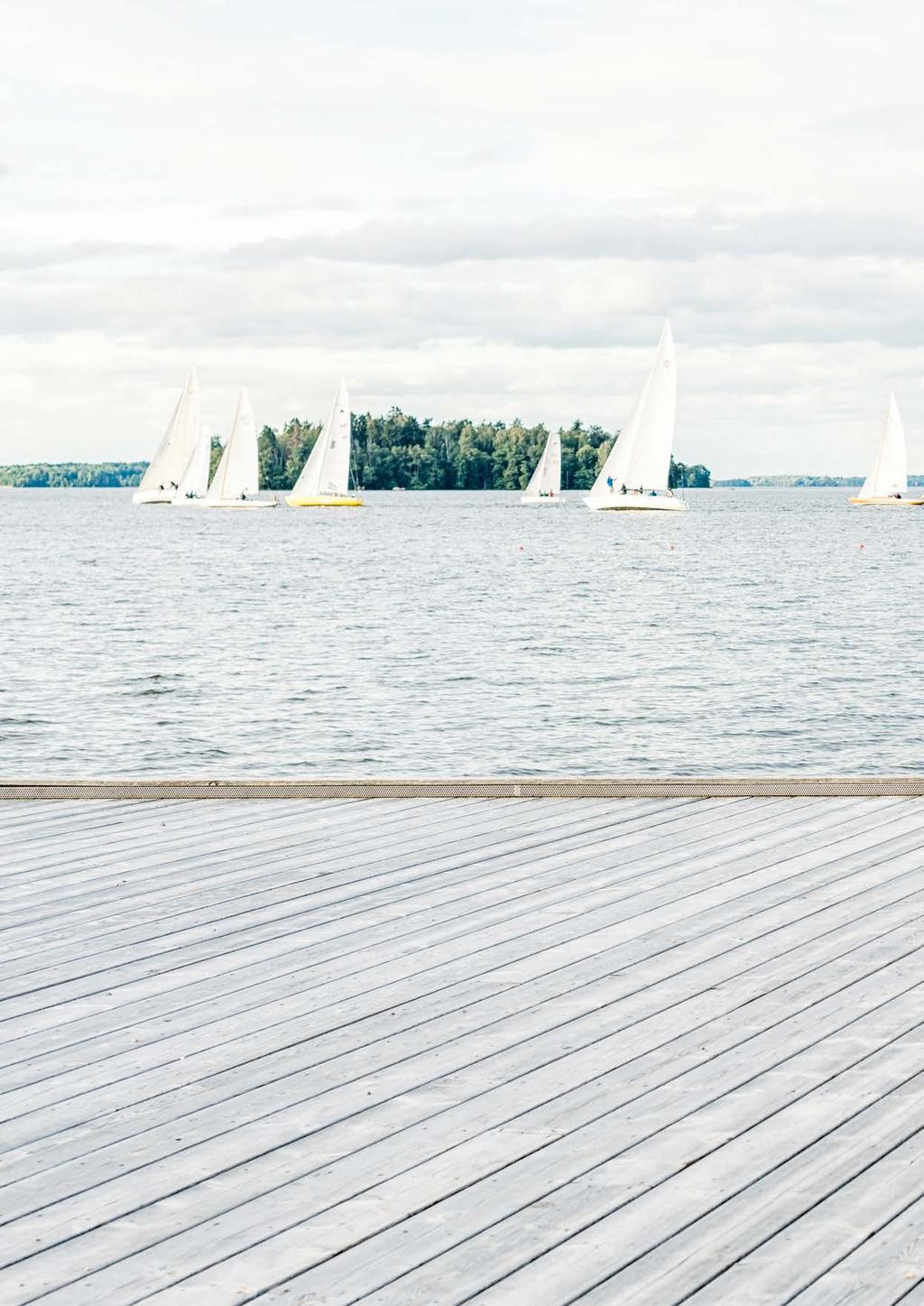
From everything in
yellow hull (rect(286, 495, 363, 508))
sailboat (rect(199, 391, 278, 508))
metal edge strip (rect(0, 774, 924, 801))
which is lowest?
metal edge strip (rect(0, 774, 924, 801))

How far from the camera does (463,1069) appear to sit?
3625 millimetres

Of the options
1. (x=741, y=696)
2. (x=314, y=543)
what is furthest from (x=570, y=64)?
(x=314, y=543)

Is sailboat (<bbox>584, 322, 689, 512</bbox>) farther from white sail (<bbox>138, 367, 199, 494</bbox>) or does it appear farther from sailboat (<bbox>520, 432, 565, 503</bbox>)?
sailboat (<bbox>520, 432, 565, 503</bbox>)

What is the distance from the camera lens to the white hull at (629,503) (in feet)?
239

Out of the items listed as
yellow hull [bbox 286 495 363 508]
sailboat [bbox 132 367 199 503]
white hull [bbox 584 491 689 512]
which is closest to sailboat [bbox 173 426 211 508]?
sailboat [bbox 132 367 199 503]

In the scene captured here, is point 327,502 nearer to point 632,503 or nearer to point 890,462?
point 632,503

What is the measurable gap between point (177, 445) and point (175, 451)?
4.30ft

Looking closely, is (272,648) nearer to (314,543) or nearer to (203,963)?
(203,963)

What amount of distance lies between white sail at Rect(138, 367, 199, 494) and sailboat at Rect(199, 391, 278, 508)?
2152 mm

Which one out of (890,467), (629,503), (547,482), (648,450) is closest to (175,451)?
(629,503)

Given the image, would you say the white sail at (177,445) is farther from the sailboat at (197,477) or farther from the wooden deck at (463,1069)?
the wooden deck at (463,1069)

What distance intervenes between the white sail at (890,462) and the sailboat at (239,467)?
117 feet

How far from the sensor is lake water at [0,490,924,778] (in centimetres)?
1662

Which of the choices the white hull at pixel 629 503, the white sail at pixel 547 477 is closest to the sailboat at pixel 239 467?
the white hull at pixel 629 503
